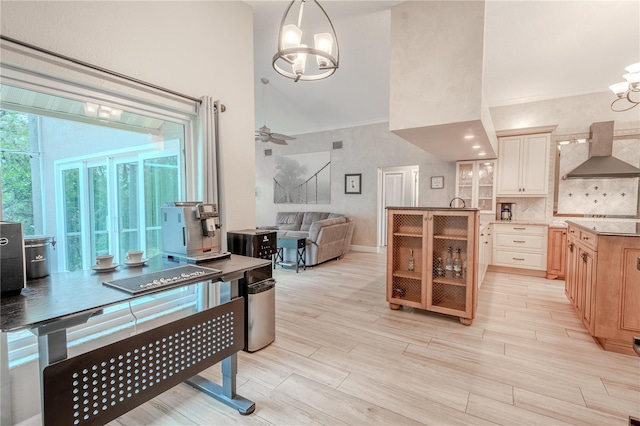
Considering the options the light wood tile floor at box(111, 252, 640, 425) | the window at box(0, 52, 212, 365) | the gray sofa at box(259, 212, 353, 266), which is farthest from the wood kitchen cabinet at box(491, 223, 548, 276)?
the window at box(0, 52, 212, 365)

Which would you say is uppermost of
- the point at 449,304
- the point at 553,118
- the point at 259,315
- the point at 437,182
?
the point at 553,118

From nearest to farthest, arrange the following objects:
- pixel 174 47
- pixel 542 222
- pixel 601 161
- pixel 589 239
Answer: pixel 174 47
pixel 589 239
pixel 601 161
pixel 542 222

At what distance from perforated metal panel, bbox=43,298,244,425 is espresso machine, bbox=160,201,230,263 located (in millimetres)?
468

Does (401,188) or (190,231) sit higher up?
(401,188)

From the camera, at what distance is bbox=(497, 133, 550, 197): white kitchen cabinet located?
4.84 metres

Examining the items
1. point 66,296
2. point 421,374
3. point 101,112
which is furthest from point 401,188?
point 66,296

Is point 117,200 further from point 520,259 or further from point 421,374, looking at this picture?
point 520,259

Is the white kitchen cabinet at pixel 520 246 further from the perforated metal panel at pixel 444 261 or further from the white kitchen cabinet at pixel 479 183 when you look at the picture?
the perforated metal panel at pixel 444 261

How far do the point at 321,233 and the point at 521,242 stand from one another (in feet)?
11.1

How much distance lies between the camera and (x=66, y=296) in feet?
4.38

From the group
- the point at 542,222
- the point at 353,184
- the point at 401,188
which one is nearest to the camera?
the point at 542,222

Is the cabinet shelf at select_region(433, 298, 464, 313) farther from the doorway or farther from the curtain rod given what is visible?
the doorway

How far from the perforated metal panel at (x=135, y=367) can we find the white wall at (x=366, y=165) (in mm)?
5234

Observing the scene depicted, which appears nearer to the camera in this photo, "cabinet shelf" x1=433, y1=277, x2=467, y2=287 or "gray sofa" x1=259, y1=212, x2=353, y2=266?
"cabinet shelf" x1=433, y1=277, x2=467, y2=287
